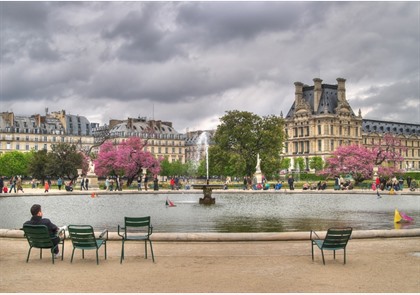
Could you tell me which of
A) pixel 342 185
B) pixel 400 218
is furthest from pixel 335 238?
pixel 342 185

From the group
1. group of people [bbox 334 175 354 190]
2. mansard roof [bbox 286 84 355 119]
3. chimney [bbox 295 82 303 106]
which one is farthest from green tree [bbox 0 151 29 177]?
group of people [bbox 334 175 354 190]

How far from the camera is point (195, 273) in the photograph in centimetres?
1062

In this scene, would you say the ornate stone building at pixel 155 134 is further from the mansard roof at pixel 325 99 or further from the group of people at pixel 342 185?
the group of people at pixel 342 185

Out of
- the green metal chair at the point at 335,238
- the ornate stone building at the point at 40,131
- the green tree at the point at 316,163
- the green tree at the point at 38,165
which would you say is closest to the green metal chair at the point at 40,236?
the green metal chair at the point at 335,238

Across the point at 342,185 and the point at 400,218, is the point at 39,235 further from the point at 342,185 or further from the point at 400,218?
the point at 342,185

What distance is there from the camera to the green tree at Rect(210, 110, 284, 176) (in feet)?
230

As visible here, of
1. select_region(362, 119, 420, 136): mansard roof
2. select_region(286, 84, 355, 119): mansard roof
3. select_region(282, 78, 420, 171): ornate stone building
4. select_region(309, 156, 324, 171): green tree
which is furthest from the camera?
select_region(362, 119, 420, 136): mansard roof

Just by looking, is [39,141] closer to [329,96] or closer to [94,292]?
[329,96]

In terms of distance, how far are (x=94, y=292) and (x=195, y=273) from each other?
2266 millimetres

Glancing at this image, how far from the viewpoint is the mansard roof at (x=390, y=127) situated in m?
149

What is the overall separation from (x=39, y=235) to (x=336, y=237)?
629 centimetres

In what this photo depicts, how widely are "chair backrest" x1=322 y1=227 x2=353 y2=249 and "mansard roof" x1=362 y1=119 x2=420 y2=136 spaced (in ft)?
462

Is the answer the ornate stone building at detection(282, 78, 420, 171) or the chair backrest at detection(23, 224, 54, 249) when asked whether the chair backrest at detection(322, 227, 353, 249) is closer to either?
the chair backrest at detection(23, 224, 54, 249)

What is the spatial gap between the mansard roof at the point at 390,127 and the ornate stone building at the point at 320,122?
742cm
